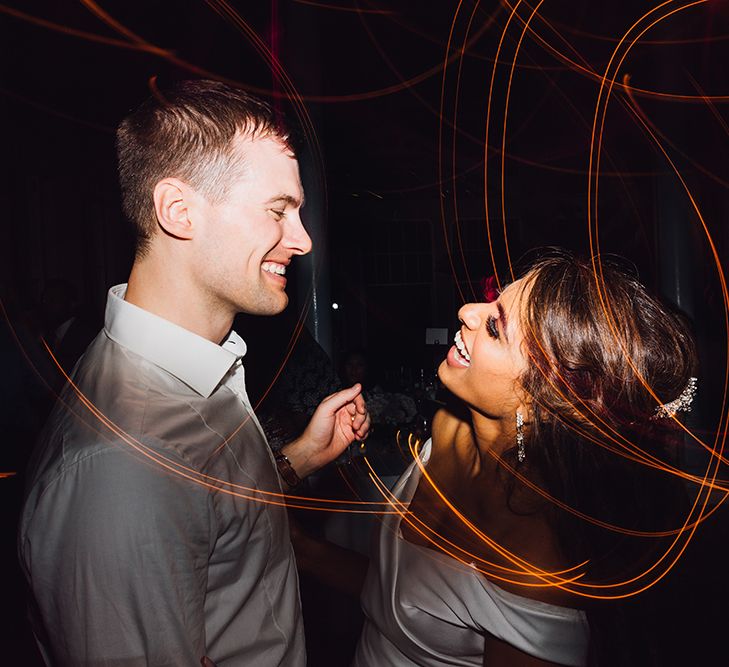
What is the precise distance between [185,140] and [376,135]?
8.33 metres

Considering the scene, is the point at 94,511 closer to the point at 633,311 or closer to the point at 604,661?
the point at 604,661

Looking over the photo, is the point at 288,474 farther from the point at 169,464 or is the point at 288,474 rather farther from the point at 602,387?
the point at 602,387

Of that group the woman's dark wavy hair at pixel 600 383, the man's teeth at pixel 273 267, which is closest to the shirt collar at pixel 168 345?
the man's teeth at pixel 273 267

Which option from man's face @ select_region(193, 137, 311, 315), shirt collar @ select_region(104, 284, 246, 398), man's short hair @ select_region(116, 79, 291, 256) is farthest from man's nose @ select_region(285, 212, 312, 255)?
shirt collar @ select_region(104, 284, 246, 398)

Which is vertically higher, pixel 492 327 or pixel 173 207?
pixel 173 207

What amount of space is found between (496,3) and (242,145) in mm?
6508

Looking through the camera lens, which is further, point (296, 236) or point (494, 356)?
point (494, 356)

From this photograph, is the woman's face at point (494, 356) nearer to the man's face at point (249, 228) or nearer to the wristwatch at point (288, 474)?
the wristwatch at point (288, 474)

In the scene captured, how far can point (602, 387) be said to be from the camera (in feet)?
6.24

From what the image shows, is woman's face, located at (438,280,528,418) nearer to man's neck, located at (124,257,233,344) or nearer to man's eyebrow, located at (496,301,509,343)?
man's eyebrow, located at (496,301,509,343)

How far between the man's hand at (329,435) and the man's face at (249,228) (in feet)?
2.11

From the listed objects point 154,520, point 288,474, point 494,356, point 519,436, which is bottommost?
point 288,474

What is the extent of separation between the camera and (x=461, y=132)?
980 centimetres

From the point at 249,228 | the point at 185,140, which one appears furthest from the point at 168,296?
the point at 185,140
